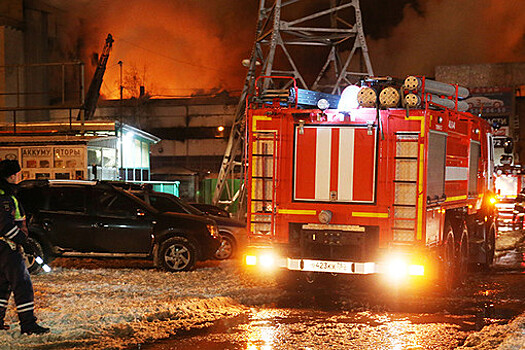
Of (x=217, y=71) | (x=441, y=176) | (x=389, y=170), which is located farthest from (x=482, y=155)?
(x=217, y=71)

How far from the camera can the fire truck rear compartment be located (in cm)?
876

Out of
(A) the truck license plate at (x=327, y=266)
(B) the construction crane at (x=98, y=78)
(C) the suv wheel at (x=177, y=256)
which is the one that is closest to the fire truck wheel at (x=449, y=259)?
(A) the truck license plate at (x=327, y=266)

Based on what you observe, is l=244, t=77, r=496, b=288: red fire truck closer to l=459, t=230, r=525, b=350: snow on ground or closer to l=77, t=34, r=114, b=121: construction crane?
l=459, t=230, r=525, b=350: snow on ground

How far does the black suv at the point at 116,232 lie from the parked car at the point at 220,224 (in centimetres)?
152

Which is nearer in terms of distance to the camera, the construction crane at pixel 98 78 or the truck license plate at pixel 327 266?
the truck license plate at pixel 327 266

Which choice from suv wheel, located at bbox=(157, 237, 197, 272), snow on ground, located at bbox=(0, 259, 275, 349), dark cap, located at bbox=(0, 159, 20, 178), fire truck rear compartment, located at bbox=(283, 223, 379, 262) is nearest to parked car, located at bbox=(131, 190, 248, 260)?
snow on ground, located at bbox=(0, 259, 275, 349)

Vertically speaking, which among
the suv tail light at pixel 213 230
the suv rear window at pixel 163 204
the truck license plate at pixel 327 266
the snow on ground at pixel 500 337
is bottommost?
the snow on ground at pixel 500 337

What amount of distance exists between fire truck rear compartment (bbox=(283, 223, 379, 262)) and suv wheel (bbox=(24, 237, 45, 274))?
502 centimetres

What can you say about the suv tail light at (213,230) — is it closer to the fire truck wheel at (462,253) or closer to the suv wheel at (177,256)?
the suv wheel at (177,256)

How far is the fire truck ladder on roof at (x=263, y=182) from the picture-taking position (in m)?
9.04

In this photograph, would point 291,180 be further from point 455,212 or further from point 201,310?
point 455,212

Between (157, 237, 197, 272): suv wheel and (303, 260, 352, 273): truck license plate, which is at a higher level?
(303, 260, 352, 273): truck license plate

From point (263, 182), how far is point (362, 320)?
2493 millimetres

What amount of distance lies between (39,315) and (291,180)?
384 centimetres
